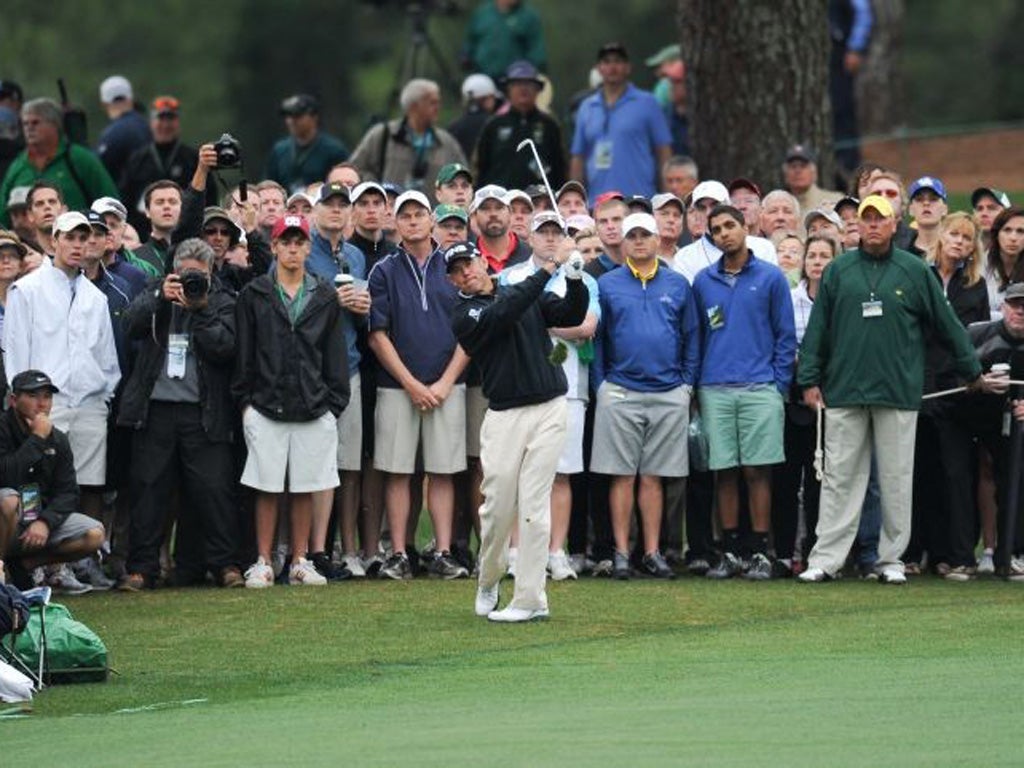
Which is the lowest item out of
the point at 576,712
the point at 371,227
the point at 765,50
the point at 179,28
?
the point at 576,712

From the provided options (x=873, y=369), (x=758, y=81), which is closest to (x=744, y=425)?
(x=873, y=369)

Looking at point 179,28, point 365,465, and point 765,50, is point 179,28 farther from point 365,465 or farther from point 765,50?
point 365,465

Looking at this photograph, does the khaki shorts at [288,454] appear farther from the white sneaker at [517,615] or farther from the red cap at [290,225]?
the white sneaker at [517,615]

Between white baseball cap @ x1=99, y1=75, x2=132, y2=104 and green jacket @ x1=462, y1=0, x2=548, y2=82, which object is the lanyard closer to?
white baseball cap @ x1=99, y1=75, x2=132, y2=104

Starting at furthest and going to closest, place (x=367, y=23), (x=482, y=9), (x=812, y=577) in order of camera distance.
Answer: (x=367, y=23) → (x=482, y=9) → (x=812, y=577)

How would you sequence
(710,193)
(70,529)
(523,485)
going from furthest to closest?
(710,193)
(70,529)
(523,485)

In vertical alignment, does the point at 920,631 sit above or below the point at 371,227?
below

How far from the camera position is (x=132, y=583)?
17.5 meters

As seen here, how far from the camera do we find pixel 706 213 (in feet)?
63.1

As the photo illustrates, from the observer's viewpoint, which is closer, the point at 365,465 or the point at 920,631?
the point at 920,631

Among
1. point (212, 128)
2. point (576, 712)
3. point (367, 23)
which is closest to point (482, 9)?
point (576, 712)

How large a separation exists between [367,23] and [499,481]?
58.0m

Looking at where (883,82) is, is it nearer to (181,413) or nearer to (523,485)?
(181,413)

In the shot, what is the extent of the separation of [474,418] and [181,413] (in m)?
2.01
